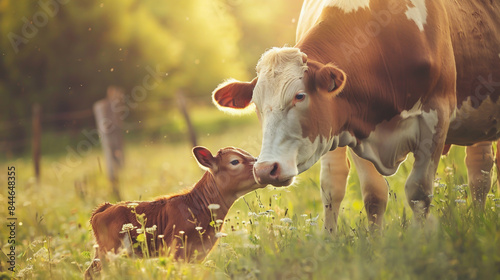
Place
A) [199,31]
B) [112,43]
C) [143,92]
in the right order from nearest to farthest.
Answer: [112,43]
[143,92]
[199,31]

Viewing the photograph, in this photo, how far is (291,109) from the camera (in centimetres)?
385

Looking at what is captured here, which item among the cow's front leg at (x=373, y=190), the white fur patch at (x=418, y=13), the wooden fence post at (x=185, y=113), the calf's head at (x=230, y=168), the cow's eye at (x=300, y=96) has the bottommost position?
the cow's front leg at (x=373, y=190)

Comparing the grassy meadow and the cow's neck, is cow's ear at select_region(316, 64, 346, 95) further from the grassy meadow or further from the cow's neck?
the grassy meadow

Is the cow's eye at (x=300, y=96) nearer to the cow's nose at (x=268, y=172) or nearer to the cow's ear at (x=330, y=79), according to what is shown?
the cow's ear at (x=330, y=79)

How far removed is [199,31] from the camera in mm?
29797

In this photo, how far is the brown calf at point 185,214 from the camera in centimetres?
446

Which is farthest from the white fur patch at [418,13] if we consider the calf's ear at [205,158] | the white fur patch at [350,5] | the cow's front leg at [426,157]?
the calf's ear at [205,158]

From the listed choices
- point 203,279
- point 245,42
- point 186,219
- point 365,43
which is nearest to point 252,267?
point 203,279

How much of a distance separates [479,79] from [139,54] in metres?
22.4

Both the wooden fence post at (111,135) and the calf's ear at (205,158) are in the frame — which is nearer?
the calf's ear at (205,158)

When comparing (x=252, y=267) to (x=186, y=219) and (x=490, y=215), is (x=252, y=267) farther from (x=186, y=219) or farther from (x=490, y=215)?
(x=490, y=215)

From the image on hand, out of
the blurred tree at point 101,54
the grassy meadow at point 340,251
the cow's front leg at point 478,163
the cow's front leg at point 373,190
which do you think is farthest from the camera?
the blurred tree at point 101,54

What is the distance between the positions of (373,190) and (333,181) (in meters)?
0.35

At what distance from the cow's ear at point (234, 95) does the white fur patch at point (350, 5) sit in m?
0.93
